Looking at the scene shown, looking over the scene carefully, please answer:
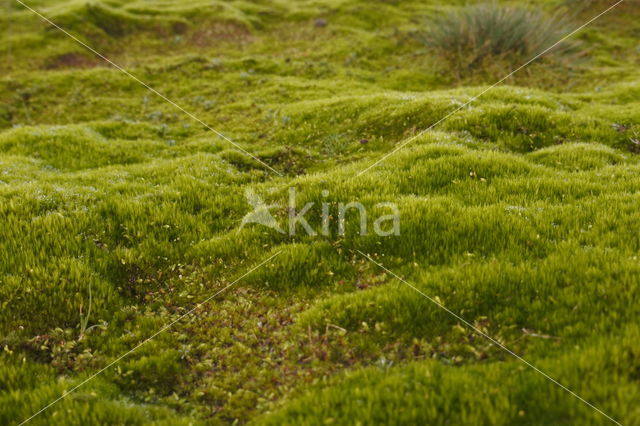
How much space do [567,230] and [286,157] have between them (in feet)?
26.6

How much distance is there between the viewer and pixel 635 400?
12.1 ft

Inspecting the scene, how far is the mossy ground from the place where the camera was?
14.1 feet

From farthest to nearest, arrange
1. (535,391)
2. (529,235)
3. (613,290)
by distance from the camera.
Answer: (529,235), (613,290), (535,391)

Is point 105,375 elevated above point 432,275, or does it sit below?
below

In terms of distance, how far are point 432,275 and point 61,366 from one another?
15.0ft

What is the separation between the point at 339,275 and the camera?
641 centimetres

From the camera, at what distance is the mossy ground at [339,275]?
430 cm

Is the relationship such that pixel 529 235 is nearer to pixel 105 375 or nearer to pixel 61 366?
pixel 105 375

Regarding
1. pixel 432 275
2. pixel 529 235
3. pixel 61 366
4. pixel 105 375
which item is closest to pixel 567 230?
pixel 529 235

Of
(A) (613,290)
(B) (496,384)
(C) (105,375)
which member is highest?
(A) (613,290)

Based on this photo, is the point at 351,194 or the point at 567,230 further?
the point at 351,194

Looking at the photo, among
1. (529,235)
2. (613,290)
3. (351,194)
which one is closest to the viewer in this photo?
(613,290)

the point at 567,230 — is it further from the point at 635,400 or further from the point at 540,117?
the point at 540,117

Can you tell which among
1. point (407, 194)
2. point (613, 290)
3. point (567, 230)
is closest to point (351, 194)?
point (407, 194)
